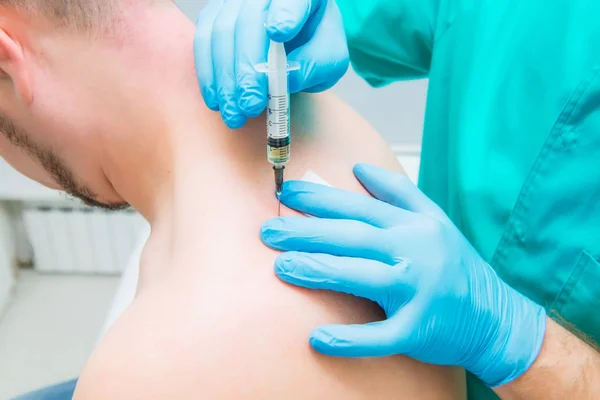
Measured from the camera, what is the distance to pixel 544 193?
0.83 metres

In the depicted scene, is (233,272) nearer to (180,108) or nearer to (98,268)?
(180,108)

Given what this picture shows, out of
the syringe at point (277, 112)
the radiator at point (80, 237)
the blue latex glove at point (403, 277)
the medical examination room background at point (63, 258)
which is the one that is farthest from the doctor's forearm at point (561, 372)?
the radiator at point (80, 237)

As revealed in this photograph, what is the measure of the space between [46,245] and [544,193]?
2.00 m

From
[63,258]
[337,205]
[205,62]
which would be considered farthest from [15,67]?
[63,258]

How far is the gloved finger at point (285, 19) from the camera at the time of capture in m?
0.73

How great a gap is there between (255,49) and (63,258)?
70.8 inches

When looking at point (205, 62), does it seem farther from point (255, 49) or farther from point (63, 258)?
point (63, 258)

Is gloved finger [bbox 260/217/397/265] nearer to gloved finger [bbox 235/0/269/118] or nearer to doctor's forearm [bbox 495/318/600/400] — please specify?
gloved finger [bbox 235/0/269/118]

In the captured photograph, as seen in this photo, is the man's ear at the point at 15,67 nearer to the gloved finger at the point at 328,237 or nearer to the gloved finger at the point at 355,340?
the gloved finger at the point at 328,237

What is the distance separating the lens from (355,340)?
0.65m

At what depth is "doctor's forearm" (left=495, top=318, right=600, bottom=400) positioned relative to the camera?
0.77 m

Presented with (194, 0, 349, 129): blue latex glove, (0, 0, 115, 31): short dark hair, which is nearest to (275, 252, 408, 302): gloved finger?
(194, 0, 349, 129): blue latex glove

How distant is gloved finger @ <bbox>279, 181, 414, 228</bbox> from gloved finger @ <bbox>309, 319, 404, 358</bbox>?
6.2 inches

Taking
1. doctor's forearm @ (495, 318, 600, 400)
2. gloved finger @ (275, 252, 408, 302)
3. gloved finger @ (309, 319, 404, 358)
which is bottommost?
doctor's forearm @ (495, 318, 600, 400)
